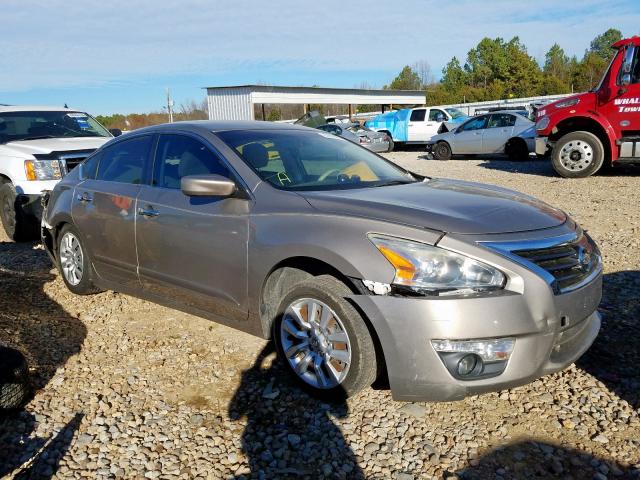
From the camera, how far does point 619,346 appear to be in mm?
3748

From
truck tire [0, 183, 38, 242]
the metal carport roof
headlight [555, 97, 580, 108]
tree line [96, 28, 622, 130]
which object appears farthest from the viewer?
tree line [96, 28, 622, 130]

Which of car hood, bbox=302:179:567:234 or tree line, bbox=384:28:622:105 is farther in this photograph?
tree line, bbox=384:28:622:105

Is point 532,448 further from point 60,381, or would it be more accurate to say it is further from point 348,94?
point 348,94

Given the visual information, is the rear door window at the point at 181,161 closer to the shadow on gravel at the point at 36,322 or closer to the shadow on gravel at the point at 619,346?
the shadow on gravel at the point at 36,322

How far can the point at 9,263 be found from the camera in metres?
6.51

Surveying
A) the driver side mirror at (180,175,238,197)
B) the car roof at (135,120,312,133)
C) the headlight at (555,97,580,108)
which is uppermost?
the headlight at (555,97,580,108)

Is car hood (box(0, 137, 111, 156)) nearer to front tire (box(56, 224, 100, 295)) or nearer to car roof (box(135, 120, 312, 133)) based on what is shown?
front tire (box(56, 224, 100, 295))

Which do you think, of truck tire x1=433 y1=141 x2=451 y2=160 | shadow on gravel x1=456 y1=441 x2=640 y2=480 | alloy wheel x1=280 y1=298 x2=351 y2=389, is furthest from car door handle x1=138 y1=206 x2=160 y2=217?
truck tire x1=433 y1=141 x2=451 y2=160

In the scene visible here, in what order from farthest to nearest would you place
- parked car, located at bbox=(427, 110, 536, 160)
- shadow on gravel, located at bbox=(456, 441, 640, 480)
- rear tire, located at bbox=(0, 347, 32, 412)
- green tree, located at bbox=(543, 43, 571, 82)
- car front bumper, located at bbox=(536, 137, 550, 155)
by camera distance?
green tree, located at bbox=(543, 43, 571, 82) → parked car, located at bbox=(427, 110, 536, 160) → car front bumper, located at bbox=(536, 137, 550, 155) → rear tire, located at bbox=(0, 347, 32, 412) → shadow on gravel, located at bbox=(456, 441, 640, 480)

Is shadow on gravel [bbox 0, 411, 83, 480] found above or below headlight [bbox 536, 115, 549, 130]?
below

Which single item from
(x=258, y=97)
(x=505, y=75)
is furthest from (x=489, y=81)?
(x=258, y=97)

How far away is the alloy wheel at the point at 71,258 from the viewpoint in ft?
16.4

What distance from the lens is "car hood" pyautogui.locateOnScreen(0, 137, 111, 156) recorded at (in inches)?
282

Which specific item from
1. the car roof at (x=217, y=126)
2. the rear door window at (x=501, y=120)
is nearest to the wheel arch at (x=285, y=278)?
the car roof at (x=217, y=126)
